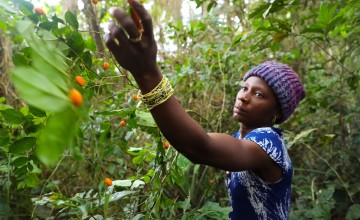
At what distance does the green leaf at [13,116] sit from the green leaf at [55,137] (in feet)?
2.69

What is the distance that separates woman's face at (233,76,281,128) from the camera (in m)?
1.42

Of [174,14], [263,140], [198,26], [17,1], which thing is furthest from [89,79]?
[174,14]

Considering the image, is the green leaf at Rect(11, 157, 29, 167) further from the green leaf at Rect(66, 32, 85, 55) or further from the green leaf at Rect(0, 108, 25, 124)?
the green leaf at Rect(66, 32, 85, 55)

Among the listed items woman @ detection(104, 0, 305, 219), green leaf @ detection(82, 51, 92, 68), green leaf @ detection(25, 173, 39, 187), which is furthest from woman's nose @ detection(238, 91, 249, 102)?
green leaf @ detection(25, 173, 39, 187)

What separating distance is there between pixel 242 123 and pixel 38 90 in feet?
3.85

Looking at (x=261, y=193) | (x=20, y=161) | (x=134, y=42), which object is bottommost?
(x=261, y=193)

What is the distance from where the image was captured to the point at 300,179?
2.91 metres

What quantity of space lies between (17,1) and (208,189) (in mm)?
1909

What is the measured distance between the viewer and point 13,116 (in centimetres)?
115

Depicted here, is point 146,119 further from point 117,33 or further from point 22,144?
point 117,33

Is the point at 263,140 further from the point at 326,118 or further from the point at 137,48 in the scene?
the point at 326,118

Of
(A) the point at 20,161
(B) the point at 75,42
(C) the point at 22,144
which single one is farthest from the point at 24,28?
(A) the point at 20,161

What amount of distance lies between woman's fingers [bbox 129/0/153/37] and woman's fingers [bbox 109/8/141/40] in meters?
0.02

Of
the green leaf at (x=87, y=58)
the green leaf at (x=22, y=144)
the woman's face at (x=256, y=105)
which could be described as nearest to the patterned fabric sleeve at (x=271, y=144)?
the woman's face at (x=256, y=105)
